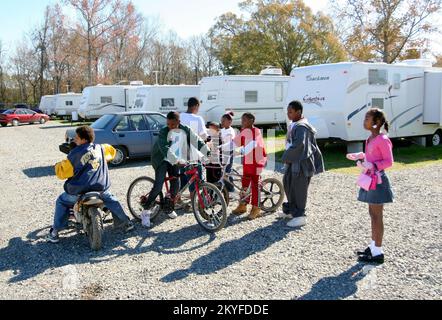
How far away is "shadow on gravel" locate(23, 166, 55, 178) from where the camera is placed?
10.3 metres

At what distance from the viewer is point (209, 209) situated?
5.71m

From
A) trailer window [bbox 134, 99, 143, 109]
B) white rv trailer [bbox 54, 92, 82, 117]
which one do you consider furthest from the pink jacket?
white rv trailer [bbox 54, 92, 82, 117]

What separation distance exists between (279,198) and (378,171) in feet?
8.24

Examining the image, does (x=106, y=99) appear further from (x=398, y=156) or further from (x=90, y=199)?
(x=90, y=199)

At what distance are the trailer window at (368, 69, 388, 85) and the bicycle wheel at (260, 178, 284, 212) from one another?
6.66 m

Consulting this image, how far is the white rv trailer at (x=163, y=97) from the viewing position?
75.0 ft

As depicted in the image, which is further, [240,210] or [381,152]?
[240,210]

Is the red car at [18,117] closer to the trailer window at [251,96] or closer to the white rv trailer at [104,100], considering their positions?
the white rv trailer at [104,100]

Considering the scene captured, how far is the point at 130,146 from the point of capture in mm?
11359

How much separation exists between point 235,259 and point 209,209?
112 cm

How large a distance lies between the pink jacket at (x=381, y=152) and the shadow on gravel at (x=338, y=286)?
107 centimetres

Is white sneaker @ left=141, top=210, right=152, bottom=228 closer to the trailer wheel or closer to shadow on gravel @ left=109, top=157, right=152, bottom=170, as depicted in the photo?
shadow on gravel @ left=109, top=157, right=152, bottom=170

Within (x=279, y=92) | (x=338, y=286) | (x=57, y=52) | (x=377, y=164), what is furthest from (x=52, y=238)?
(x=57, y=52)

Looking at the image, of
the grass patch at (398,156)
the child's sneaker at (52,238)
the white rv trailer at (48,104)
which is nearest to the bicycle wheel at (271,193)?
the child's sneaker at (52,238)
